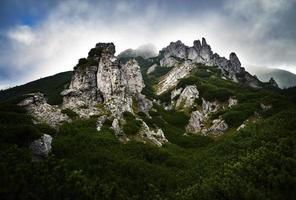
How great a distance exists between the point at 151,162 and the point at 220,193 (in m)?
43.6

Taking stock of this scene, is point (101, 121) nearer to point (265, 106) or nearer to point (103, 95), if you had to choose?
point (103, 95)

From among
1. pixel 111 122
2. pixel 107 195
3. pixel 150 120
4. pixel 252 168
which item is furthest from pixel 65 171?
pixel 150 120

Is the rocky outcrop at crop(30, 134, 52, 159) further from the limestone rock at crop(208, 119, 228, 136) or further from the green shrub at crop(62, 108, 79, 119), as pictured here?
the limestone rock at crop(208, 119, 228, 136)

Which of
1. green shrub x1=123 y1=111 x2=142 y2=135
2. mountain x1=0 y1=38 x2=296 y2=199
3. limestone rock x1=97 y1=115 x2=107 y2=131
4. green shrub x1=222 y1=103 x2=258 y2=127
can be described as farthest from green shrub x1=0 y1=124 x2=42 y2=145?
green shrub x1=222 y1=103 x2=258 y2=127

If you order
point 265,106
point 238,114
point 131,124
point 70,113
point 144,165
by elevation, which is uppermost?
point 265,106

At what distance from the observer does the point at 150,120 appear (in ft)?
607

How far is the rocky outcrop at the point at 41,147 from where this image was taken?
353 feet

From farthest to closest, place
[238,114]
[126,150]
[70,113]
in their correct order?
1. [238,114]
2. [70,113]
3. [126,150]

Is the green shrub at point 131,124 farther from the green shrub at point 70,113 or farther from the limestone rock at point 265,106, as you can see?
the limestone rock at point 265,106

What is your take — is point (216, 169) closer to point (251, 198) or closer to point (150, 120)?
point (251, 198)

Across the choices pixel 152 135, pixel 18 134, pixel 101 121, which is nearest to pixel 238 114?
pixel 152 135

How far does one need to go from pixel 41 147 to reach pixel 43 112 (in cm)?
4695

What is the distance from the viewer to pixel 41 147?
110m

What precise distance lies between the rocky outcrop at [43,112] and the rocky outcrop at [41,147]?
34996 mm
